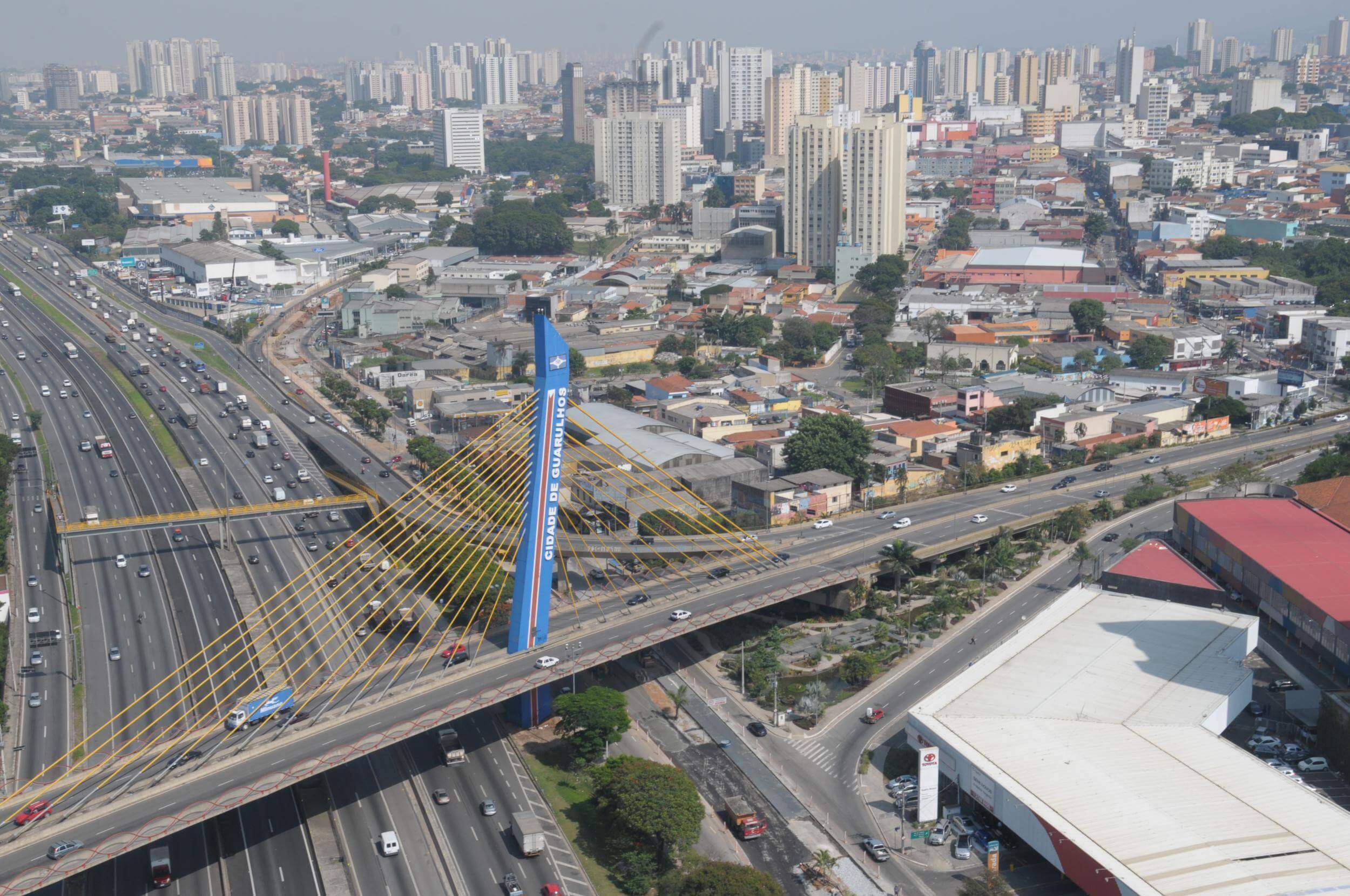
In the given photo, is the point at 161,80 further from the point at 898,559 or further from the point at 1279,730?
the point at 1279,730

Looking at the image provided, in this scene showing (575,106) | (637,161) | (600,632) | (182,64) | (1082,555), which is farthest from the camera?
(182,64)

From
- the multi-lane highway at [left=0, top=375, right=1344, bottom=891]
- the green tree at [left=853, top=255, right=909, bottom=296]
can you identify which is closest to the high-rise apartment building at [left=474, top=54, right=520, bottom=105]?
the green tree at [left=853, top=255, right=909, bottom=296]

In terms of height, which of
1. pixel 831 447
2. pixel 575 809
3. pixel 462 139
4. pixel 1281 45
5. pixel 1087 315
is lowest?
pixel 575 809

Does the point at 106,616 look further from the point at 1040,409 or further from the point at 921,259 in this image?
the point at 921,259

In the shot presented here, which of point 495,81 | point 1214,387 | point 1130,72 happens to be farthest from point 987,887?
point 495,81

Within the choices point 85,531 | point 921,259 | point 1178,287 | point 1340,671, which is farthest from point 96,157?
point 1340,671

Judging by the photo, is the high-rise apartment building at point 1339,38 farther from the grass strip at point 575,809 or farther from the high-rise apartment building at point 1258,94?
the grass strip at point 575,809
